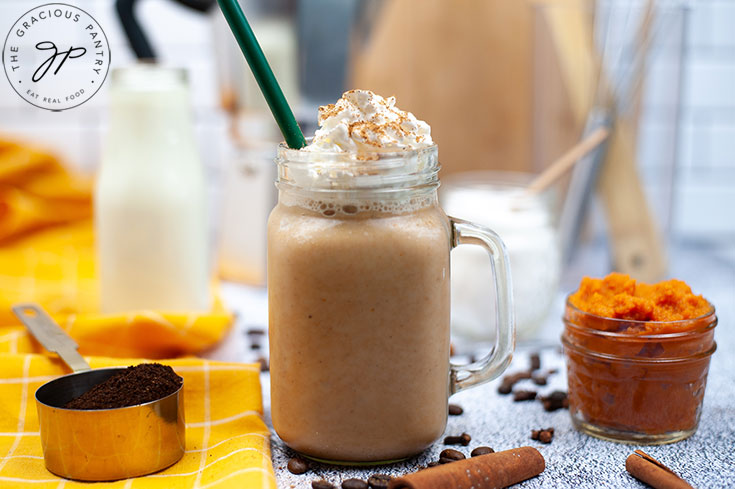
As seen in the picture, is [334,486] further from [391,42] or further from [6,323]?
[391,42]

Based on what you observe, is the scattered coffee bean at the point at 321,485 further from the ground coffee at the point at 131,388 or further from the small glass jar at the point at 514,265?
the small glass jar at the point at 514,265

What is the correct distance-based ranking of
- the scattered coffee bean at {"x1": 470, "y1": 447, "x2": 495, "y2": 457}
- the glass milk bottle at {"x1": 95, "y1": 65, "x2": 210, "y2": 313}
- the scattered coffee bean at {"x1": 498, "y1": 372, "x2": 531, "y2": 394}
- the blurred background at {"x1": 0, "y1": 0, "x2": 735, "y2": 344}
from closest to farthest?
the scattered coffee bean at {"x1": 470, "y1": 447, "x2": 495, "y2": 457}, the scattered coffee bean at {"x1": 498, "y1": 372, "x2": 531, "y2": 394}, the glass milk bottle at {"x1": 95, "y1": 65, "x2": 210, "y2": 313}, the blurred background at {"x1": 0, "y1": 0, "x2": 735, "y2": 344}

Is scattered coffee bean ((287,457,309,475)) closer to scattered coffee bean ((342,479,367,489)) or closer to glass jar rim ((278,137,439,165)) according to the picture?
scattered coffee bean ((342,479,367,489))

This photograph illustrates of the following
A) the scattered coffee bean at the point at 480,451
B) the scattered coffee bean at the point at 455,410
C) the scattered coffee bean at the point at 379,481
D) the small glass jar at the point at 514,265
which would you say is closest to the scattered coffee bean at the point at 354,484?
the scattered coffee bean at the point at 379,481

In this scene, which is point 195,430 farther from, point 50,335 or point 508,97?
point 508,97

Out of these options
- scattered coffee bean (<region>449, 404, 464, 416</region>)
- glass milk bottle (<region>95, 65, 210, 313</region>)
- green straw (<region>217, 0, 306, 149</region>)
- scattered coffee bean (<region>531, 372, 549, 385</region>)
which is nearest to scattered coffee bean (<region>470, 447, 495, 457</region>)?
scattered coffee bean (<region>449, 404, 464, 416</region>)

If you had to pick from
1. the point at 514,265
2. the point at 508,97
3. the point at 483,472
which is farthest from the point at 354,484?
the point at 508,97

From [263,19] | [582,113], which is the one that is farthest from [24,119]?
[582,113]
